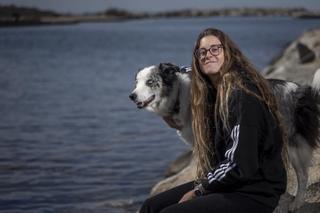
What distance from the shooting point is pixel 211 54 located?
399 centimetres

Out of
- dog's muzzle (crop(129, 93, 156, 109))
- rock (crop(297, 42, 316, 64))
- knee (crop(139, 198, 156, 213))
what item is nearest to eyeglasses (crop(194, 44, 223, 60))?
knee (crop(139, 198, 156, 213))

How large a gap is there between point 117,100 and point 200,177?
1630 centimetres

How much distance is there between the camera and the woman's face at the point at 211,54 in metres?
3.99

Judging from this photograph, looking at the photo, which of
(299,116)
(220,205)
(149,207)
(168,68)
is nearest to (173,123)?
(168,68)

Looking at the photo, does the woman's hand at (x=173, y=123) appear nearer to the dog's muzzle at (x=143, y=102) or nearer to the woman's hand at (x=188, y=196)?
the dog's muzzle at (x=143, y=102)

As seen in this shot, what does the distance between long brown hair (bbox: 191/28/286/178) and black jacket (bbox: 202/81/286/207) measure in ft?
0.20

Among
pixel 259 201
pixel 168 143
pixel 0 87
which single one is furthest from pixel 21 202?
pixel 0 87

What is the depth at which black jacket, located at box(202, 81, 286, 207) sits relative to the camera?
3689 millimetres

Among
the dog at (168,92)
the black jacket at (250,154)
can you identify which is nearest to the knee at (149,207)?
the black jacket at (250,154)

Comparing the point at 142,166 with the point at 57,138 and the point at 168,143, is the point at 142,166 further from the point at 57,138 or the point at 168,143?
the point at 57,138

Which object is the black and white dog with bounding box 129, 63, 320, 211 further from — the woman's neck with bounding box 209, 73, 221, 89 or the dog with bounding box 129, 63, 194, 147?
the woman's neck with bounding box 209, 73, 221, 89

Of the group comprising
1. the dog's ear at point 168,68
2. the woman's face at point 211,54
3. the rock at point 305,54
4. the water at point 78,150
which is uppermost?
the woman's face at point 211,54

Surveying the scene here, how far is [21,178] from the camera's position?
1033cm

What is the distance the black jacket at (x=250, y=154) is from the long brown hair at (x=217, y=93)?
6 centimetres
